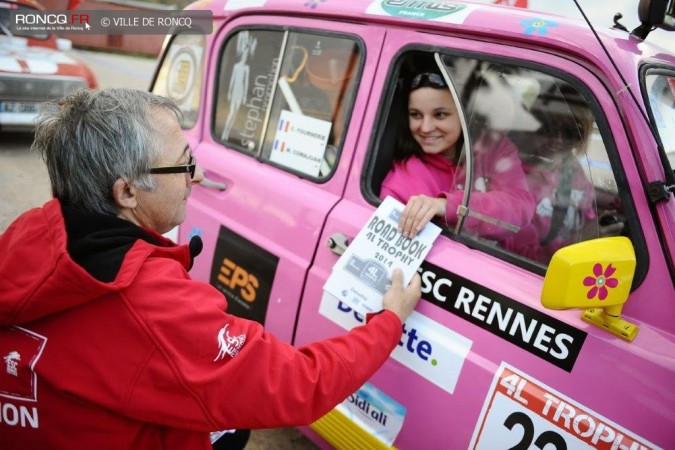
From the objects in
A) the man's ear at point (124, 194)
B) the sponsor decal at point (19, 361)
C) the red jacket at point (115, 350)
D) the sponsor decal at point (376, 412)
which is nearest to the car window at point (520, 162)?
the sponsor decal at point (376, 412)

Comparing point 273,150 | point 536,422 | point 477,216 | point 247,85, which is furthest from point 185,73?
point 536,422

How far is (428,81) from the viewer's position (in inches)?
71.5

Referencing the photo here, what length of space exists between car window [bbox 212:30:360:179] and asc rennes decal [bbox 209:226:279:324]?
1.27 feet

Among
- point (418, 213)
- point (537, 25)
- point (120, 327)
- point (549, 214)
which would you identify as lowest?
point (120, 327)

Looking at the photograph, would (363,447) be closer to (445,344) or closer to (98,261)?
(445,344)

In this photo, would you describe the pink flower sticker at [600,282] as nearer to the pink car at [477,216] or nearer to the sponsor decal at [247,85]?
the pink car at [477,216]

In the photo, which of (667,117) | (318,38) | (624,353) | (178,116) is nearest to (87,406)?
(178,116)

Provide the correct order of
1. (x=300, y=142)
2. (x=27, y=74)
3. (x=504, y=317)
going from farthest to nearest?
(x=27, y=74) < (x=300, y=142) < (x=504, y=317)

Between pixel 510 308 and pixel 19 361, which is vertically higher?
A: pixel 510 308

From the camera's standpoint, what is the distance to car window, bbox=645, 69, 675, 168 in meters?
1.37

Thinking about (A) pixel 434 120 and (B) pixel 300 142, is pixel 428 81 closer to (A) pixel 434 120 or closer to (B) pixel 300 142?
(A) pixel 434 120

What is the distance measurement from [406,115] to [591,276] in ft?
3.35

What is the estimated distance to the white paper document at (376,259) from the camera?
1.64 metres

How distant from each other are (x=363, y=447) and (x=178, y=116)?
1322 millimetres
